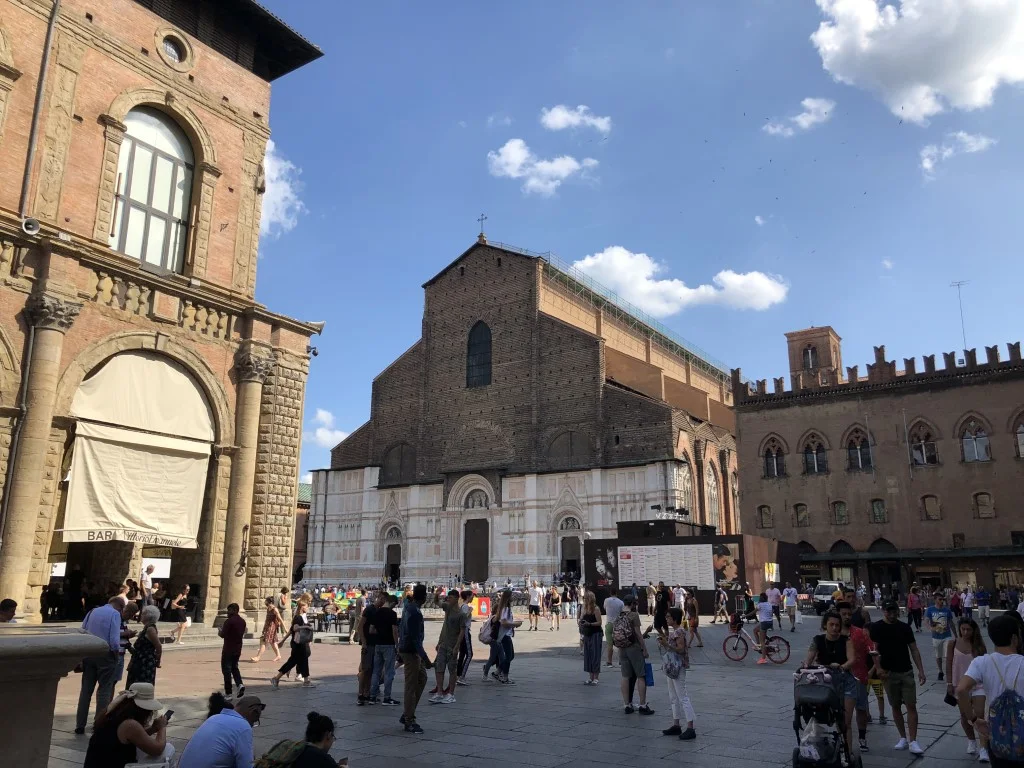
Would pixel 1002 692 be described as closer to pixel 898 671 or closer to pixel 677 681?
pixel 898 671

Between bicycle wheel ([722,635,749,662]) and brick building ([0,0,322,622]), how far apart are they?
10639 millimetres

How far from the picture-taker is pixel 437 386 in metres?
49.5

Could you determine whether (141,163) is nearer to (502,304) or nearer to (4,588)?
(4,588)

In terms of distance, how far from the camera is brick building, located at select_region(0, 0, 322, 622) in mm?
15289

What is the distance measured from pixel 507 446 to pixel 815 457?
17575 mm

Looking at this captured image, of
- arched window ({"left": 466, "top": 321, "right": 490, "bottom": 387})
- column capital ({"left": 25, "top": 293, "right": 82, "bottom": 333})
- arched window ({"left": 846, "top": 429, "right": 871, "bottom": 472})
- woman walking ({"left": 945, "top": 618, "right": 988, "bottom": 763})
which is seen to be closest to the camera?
woman walking ({"left": 945, "top": 618, "right": 988, "bottom": 763})

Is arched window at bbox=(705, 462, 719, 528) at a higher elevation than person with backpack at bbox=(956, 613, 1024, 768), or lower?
higher

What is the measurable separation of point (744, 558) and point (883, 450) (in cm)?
1877

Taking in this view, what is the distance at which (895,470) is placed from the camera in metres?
41.3

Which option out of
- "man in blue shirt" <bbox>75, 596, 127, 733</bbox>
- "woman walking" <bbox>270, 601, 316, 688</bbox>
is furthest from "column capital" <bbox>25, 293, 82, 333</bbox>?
"man in blue shirt" <bbox>75, 596, 127, 733</bbox>

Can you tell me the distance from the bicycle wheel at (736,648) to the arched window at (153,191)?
15513 mm

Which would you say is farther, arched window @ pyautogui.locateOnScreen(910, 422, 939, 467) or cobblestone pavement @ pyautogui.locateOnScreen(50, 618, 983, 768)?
arched window @ pyautogui.locateOnScreen(910, 422, 939, 467)

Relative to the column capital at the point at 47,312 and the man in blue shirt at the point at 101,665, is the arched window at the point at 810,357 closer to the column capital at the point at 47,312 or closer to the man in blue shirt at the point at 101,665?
the column capital at the point at 47,312

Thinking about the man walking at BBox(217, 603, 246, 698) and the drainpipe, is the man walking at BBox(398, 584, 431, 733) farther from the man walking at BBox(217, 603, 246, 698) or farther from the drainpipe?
the drainpipe
